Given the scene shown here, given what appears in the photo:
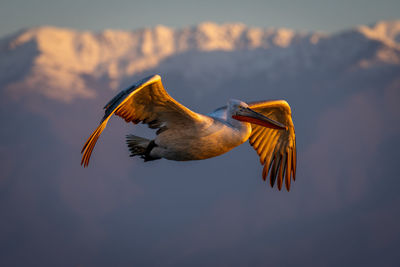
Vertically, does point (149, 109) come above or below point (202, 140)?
above

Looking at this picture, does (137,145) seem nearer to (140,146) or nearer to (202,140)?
(140,146)

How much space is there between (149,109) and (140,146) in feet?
3.02

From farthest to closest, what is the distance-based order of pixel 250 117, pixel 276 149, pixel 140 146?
pixel 276 149
pixel 140 146
pixel 250 117

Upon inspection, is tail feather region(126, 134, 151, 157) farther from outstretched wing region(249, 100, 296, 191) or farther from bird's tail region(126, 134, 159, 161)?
outstretched wing region(249, 100, 296, 191)

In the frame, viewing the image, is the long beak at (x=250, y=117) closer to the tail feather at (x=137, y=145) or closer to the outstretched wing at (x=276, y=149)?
the tail feather at (x=137, y=145)

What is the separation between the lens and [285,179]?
10414 mm

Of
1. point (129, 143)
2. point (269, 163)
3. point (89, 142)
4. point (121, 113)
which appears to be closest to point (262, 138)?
point (269, 163)

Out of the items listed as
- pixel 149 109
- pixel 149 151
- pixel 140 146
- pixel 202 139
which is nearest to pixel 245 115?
pixel 202 139

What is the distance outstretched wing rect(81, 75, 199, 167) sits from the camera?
7188 millimetres

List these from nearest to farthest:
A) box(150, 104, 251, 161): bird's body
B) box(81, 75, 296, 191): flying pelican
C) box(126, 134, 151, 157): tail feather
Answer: box(81, 75, 296, 191): flying pelican < box(150, 104, 251, 161): bird's body < box(126, 134, 151, 157): tail feather

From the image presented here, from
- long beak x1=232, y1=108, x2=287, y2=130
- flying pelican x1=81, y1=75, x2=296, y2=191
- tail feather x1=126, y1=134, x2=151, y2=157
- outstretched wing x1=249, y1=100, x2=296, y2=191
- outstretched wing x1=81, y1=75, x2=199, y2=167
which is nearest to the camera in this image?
outstretched wing x1=81, y1=75, x2=199, y2=167

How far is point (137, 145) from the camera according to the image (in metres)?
8.65

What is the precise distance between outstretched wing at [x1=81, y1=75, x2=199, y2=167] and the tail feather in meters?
0.56

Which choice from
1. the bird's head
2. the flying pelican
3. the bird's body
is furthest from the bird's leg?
the bird's head
